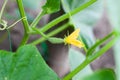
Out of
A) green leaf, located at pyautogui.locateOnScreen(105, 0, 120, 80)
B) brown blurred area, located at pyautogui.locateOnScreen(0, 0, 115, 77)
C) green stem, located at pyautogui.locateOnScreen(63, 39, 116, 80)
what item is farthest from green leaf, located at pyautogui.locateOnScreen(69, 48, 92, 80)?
green leaf, located at pyautogui.locateOnScreen(105, 0, 120, 80)

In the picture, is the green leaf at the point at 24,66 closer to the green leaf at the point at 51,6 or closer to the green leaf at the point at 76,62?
the green leaf at the point at 51,6

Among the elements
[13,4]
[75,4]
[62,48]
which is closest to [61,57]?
[62,48]

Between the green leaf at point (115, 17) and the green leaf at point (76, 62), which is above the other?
the green leaf at point (115, 17)

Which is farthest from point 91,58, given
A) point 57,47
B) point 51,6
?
point 57,47

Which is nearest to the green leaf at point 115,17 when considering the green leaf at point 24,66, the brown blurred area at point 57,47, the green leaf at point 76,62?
the green leaf at point 24,66

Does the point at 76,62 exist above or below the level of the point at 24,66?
below

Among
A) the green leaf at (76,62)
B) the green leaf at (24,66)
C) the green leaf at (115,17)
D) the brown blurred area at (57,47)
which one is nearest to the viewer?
the green leaf at (115,17)

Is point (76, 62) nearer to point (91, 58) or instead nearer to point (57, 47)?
point (91, 58)

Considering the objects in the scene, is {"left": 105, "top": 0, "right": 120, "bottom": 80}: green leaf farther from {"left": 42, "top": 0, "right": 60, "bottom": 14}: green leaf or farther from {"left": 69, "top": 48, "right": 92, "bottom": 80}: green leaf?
{"left": 69, "top": 48, "right": 92, "bottom": 80}: green leaf
